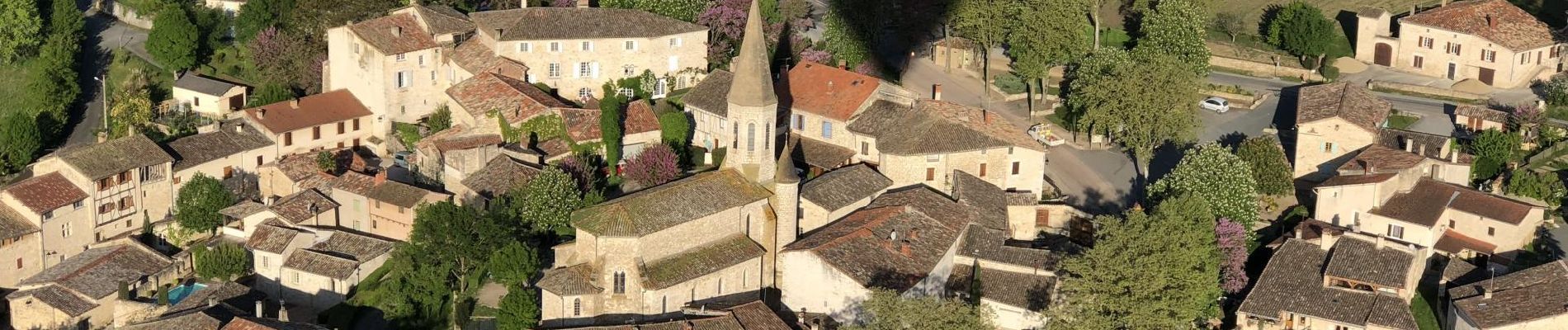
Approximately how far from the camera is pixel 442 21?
92125 millimetres

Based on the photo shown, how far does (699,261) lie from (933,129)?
504 inches

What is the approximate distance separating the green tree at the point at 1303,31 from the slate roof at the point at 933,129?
23.2 meters

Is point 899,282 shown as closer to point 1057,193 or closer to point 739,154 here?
point 739,154

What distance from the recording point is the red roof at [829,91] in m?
84.1

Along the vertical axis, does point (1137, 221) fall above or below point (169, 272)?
above

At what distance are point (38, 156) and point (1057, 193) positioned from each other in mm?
44418

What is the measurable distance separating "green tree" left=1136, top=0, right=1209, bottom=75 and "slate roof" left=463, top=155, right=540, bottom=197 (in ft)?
92.5

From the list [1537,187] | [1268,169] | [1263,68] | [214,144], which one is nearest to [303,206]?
[214,144]

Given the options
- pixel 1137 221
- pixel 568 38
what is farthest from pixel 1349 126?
pixel 568 38

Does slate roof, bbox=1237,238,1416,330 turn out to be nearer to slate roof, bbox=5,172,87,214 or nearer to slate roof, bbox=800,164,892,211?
slate roof, bbox=800,164,892,211

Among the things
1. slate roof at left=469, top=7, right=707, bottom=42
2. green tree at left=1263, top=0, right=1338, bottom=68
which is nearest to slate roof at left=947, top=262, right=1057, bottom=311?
slate roof at left=469, top=7, right=707, bottom=42

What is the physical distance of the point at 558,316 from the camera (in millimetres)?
71812

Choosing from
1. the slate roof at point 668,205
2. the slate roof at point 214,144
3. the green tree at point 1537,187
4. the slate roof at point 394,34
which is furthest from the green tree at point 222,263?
the green tree at point 1537,187

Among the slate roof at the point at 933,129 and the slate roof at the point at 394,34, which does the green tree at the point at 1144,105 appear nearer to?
the slate roof at the point at 933,129
